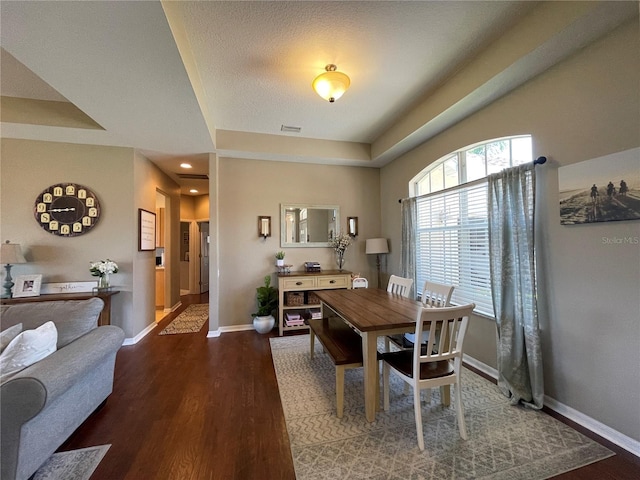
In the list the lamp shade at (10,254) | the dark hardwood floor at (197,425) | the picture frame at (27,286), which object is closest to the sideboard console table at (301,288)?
the dark hardwood floor at (197,425)

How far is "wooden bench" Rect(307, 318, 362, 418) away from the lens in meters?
1.97

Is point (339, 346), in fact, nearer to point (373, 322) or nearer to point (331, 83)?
point (373, 322)

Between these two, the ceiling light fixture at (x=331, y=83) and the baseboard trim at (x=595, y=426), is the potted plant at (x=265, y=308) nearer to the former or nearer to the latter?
the ceiling light fixture at (x=331, y=83)

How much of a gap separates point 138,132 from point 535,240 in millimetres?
4330

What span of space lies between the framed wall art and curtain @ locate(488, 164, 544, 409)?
0.73 ft

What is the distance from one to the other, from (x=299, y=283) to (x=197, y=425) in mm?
2235

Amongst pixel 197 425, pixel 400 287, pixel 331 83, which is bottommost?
pixel 197 425

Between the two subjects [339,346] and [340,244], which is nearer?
[339,346]

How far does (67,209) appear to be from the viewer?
11.0ft

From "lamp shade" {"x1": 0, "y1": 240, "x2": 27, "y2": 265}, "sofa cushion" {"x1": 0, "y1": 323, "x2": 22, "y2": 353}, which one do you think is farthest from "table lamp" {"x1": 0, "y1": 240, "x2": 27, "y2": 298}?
"sofa cushion" {"x1": 0, "y1": 323, "x2": 22, "y2": 353}

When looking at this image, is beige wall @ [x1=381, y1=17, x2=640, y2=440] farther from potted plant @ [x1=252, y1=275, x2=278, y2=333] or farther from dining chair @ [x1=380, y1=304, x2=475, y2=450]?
potted plant @ [x1=252, y1=275, x2=278, y2=333]

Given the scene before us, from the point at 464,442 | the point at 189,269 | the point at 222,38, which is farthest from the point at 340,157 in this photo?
the point at 189,269

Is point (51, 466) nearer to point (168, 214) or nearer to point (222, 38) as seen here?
point (222, 38)

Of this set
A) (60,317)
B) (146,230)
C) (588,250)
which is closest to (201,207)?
(146,230)
